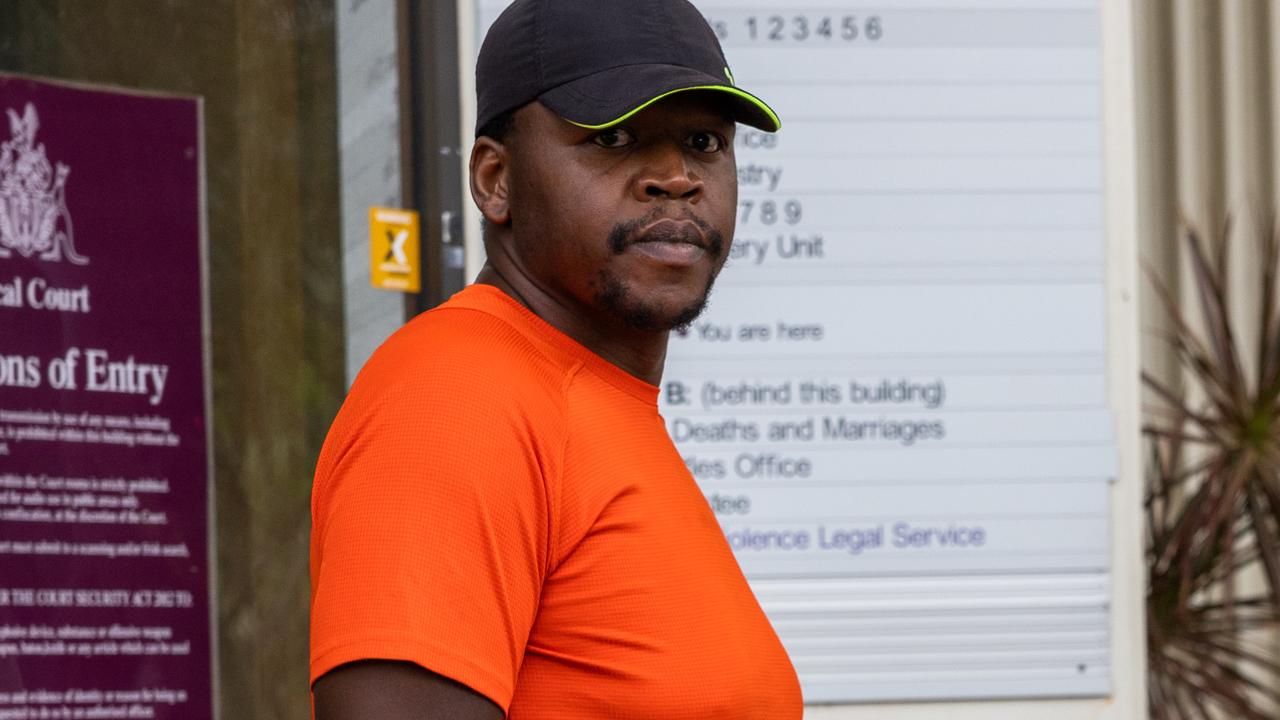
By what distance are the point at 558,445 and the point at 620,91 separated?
0.31 meters

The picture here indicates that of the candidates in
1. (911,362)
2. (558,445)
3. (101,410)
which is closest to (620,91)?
(558,445)

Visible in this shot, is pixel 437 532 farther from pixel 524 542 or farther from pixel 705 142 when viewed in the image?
pixel 705 142

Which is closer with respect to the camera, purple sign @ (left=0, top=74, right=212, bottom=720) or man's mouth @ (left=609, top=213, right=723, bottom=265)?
man's mouth @ (left=609, top=213, right=723, bottom=265)

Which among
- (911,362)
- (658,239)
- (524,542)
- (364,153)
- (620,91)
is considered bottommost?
(524,542)

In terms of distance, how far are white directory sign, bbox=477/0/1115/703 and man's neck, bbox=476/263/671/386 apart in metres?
1.70

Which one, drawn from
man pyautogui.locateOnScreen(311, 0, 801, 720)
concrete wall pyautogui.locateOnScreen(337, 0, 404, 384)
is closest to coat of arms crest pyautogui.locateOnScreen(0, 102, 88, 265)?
concrete wall pyautogui.locateOnScreen(337, 0, 404, 384)

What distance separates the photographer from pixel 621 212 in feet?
4.95

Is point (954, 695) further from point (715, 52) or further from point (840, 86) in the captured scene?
point (715, 52)

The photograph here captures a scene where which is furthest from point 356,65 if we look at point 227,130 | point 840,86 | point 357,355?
point 840,86

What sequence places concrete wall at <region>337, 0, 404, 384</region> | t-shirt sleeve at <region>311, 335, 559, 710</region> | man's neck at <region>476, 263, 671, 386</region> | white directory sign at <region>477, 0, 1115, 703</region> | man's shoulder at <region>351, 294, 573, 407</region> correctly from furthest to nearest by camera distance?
1. white directory sign at <region>477, 0, 1115, 703</region>
2. concrete wall at <region>337, 0, 404, 384</region>
3. man's neck at <region>476, 263, 671, 386</region>
4. man's shoulder at <region>351, 294, 573, 407</region>
5. t-shirt sleeve at <region>311, 335, 559, 710</region>

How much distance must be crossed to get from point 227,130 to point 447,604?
1.96 meters

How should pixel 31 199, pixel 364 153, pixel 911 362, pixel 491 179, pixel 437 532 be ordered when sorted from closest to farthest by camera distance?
1. pixel 437 532
2. pixel 491 179
3. pixel 31 199
4. pixel 364 153
5. pixel 911 362

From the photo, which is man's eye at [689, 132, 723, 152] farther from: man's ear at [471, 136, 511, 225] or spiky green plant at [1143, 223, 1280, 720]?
spiky green plant at [1143, 223, 1280, 720]

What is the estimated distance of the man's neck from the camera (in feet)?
5.10
